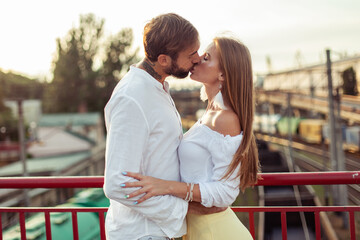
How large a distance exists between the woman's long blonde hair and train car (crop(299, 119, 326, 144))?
32.0 metres

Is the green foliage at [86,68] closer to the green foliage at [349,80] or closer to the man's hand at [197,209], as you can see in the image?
the green foliage at [349,80]

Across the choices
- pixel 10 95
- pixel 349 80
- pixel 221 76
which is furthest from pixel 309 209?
pixel 10 95

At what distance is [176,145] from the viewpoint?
158 centimetres

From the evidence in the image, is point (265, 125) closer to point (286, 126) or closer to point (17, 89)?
point (286, 126)

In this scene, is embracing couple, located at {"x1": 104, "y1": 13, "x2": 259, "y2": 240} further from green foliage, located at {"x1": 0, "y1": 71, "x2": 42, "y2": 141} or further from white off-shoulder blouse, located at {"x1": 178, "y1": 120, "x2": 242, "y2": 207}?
green foliage, located at {"x1": 0, "y1": 71, "x2": 42, "y2": 141}

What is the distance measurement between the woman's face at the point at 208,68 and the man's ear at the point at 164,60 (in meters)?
0.24

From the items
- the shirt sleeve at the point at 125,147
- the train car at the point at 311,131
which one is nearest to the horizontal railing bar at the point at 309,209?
the shirt sleeve at the point at 125,147

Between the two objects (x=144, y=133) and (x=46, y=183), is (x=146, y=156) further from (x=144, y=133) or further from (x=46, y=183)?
(x=46, y=183)

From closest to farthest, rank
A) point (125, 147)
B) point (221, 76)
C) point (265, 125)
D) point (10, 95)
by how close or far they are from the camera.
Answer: point (125, 147), point (221, 76), point (265, 125), point (10, 95)

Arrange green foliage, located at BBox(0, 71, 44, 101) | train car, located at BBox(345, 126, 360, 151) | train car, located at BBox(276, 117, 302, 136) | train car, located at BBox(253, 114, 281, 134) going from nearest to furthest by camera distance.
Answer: train car, located at BBox(345, 126, 360, 151)
train car, located at BBox(253, 114, 281, 134)
train car, located at BBox(276, 117, 302, 136)
green foliage, located at BBox(0, 71, 44, 101)

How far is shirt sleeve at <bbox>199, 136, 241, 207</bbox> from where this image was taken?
5.08ft

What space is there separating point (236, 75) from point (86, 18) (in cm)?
4307

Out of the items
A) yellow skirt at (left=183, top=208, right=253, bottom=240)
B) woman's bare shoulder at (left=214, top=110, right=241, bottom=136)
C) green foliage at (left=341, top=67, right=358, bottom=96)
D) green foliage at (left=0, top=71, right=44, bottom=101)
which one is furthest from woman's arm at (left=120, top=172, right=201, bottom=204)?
green foliage at (left=0, top=71, right=44, bottom=101)

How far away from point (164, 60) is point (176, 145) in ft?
1.23
